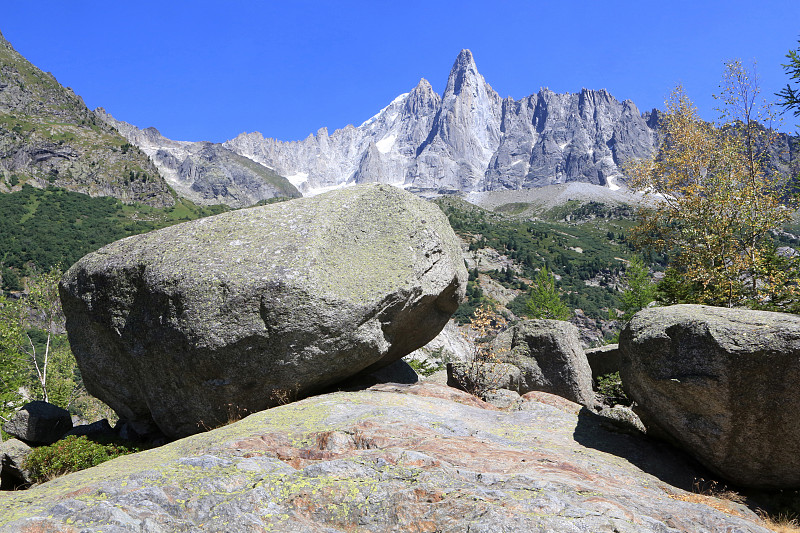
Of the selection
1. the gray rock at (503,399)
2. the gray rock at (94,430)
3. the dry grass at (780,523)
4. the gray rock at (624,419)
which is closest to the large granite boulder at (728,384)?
the dry grass at (780,523)

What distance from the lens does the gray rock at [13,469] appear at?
14742 millimetres

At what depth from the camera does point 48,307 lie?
36.4 meters

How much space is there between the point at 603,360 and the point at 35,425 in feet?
71.9

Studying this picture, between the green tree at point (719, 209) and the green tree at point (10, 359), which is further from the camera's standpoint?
the green tree at point (10, 359)

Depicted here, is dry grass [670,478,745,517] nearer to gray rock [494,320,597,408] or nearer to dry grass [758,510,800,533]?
dry grass [758,510,800,533]

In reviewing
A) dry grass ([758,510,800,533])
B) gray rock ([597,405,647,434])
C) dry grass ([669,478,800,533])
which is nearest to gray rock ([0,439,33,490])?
gray rock ([597,405,647,434])

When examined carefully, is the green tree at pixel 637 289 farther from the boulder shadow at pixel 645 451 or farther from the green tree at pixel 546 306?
the boulder shadow at pixel 645 451

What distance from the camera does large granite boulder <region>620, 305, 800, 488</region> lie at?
31.4ft

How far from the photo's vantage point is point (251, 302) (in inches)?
502

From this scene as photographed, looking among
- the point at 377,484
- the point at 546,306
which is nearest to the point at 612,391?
the point at 377,484

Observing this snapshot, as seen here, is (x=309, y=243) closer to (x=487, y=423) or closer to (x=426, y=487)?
(x=487, y=423)

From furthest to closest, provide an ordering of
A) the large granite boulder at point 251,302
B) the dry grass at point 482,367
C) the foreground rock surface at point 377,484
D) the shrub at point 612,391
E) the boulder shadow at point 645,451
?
the shrub at point 612,391 → the dry grass at point 482,367 → the large granite boulder at point 251,302 → the boulder shadow at point 645,451 → the foreground rock surface at point 377,484

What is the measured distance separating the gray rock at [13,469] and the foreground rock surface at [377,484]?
679 centimetres

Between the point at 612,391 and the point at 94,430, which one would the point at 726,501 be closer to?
the point at 612,391
